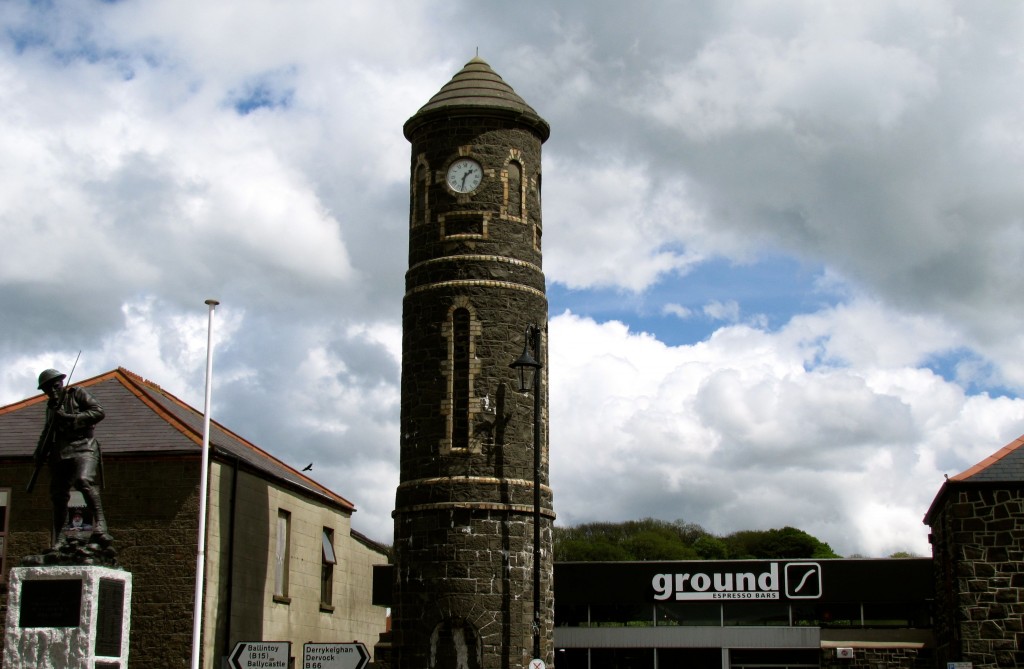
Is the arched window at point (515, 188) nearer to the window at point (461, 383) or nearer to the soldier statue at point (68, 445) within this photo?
the window at point (461, 383)

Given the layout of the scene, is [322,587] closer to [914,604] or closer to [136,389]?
[136,389]

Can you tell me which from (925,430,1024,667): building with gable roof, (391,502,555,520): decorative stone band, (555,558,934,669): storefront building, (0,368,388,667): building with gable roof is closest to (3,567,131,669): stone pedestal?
(0,368,388,667): building with gable roof

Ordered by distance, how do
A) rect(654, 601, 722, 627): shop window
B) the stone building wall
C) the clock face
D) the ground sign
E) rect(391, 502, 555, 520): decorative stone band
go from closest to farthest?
the ground sign
the stone building wall
rect(391, 502, 555, 520): decorative stone band
the clock face
rect(654, 601, 722, 627): shop window

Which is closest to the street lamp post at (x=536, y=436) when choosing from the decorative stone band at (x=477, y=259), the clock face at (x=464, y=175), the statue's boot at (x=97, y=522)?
the decorative stone band at (x=477, y=259)

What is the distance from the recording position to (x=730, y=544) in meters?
88.4

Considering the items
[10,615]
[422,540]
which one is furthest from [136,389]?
[10,615]

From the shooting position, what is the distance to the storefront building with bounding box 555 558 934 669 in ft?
115

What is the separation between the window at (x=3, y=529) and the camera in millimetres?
28250

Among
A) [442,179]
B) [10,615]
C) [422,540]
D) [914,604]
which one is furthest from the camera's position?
[914,604]

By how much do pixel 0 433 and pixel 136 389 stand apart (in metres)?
3.19

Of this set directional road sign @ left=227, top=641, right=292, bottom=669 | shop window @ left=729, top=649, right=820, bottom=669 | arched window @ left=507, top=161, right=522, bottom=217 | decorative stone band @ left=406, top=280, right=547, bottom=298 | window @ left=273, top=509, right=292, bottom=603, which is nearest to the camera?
directional road sign @ left=227, top=641, right=292, bottom=669

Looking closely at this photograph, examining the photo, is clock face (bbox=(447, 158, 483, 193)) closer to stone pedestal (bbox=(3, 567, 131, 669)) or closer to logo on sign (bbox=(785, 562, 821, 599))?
logo on sign (bbox=(785, 562, 821, 599))

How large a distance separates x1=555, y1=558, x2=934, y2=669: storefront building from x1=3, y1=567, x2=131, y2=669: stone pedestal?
801 inches

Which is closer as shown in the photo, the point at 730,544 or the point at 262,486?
the point at 262,486
